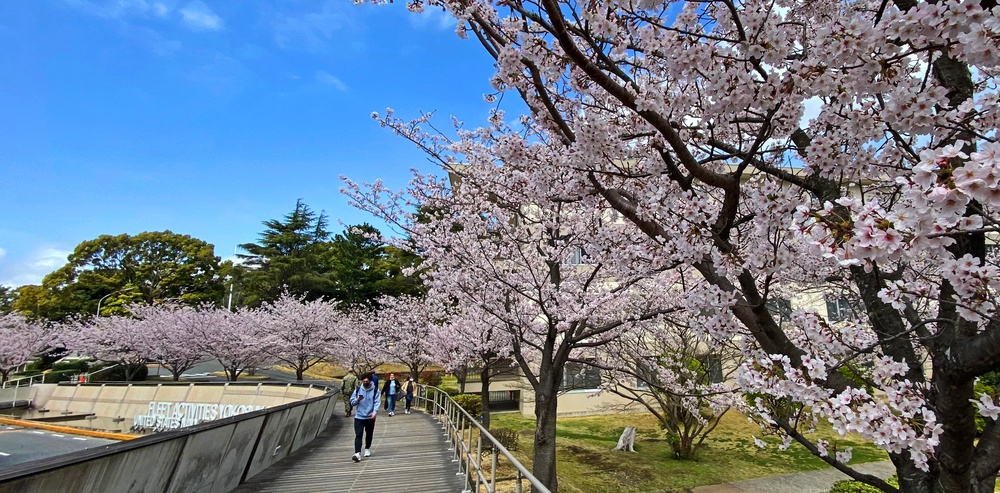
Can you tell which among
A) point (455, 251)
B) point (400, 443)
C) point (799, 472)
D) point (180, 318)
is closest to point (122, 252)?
point (180, 318)

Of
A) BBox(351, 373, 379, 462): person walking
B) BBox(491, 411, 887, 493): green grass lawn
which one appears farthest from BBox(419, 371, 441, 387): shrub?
BBox(351, 373, 379, 462): person walking

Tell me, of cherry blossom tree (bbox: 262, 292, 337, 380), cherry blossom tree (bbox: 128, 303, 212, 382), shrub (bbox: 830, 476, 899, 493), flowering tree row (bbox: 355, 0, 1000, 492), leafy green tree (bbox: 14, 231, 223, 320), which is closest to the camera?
flowering tree row (bbox: 355, 0, 1000, 492)

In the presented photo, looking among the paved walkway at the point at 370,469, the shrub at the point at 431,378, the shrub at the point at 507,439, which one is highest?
the shrub at the point at 431,378

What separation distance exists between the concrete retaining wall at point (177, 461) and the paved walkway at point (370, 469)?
45cm

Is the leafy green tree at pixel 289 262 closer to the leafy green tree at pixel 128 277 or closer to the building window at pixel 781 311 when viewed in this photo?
the leafy green tree at pixel 128 277

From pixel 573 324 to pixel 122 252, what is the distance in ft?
165

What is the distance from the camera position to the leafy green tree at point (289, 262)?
3938 centimetres

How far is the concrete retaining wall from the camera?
12.1ft

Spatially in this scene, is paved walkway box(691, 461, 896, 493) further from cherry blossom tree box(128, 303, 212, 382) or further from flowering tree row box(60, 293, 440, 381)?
cherry blossom tree box(128, 303, 212, 382)

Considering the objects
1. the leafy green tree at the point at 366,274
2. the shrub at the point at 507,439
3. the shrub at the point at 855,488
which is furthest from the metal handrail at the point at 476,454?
the leafy green tree at the point at 366,274

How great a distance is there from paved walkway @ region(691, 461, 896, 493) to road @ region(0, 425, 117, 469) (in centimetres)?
1497

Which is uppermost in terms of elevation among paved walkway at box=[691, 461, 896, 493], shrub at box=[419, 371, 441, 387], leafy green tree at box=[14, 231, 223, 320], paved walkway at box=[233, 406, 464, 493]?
leafy green tree at box=[14, 231, 223, 320]

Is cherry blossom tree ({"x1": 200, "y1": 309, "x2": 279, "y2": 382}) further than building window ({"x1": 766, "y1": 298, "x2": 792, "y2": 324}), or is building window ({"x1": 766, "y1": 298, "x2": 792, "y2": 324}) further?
cherry blossom tree ({"x1": 200, "y1": 309, "x2": 279, "y2": 382})

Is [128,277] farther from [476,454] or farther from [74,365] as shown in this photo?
[476,454]
